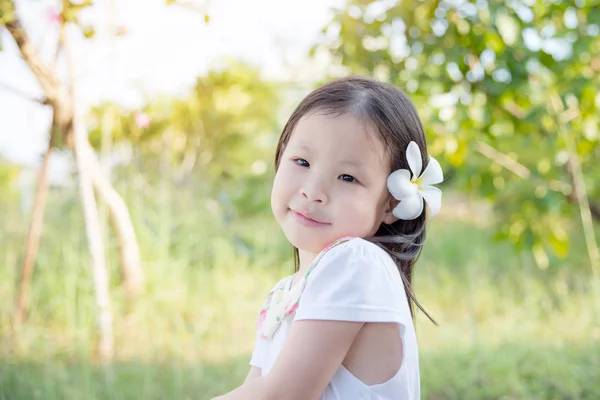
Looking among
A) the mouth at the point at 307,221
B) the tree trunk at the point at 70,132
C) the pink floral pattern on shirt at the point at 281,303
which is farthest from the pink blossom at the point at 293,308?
the tree trunk at the point at 70,132

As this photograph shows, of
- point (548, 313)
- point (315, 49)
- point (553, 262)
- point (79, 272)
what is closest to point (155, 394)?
point (79, 272)

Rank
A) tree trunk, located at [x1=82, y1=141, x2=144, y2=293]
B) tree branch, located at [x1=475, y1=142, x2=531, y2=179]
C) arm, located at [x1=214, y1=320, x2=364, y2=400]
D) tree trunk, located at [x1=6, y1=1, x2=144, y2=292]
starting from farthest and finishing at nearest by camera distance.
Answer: tree branch, located at [x1=475, y1=142, x2=531, y2=179]
tree trunk, located at [x1=82, y1=141, x2=144, y2=293]
tree trunk, located at [x1=6, y1=1, x2=144, y2=292]
arm, located at [x1=214, y1=320, x2=364, y2=400]

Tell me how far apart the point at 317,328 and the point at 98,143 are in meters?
3.35

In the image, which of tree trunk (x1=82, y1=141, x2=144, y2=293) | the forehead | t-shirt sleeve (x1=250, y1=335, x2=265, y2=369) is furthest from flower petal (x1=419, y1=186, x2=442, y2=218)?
tree trunk (x1=82, y1=141, x2=144, y2=293)

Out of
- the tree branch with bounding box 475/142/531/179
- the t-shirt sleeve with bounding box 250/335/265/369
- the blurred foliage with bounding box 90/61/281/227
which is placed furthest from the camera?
the blurred foliage with bounding box 90/61/281/227

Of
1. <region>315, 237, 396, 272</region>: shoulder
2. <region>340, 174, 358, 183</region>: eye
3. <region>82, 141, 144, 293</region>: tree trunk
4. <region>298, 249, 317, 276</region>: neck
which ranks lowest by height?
<region>82, 141, 144, 293</region>: tree trunk

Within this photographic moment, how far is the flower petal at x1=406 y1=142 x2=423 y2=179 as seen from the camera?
1079mm

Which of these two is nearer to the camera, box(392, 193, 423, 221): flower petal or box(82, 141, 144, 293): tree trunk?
box(392, 193, 423, 221): flower petal

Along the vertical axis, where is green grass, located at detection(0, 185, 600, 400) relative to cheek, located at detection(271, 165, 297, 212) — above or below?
below

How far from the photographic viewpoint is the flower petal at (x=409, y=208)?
108cm

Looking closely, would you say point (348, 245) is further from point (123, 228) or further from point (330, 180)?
point (123, 228)

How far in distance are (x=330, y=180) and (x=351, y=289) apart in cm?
18

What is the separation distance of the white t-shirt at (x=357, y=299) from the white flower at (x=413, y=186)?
98mm

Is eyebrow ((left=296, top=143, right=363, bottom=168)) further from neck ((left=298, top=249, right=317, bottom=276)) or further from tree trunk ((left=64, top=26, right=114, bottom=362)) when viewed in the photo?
tree trunk ((left=64, top=26, right=114, bottom=362))
